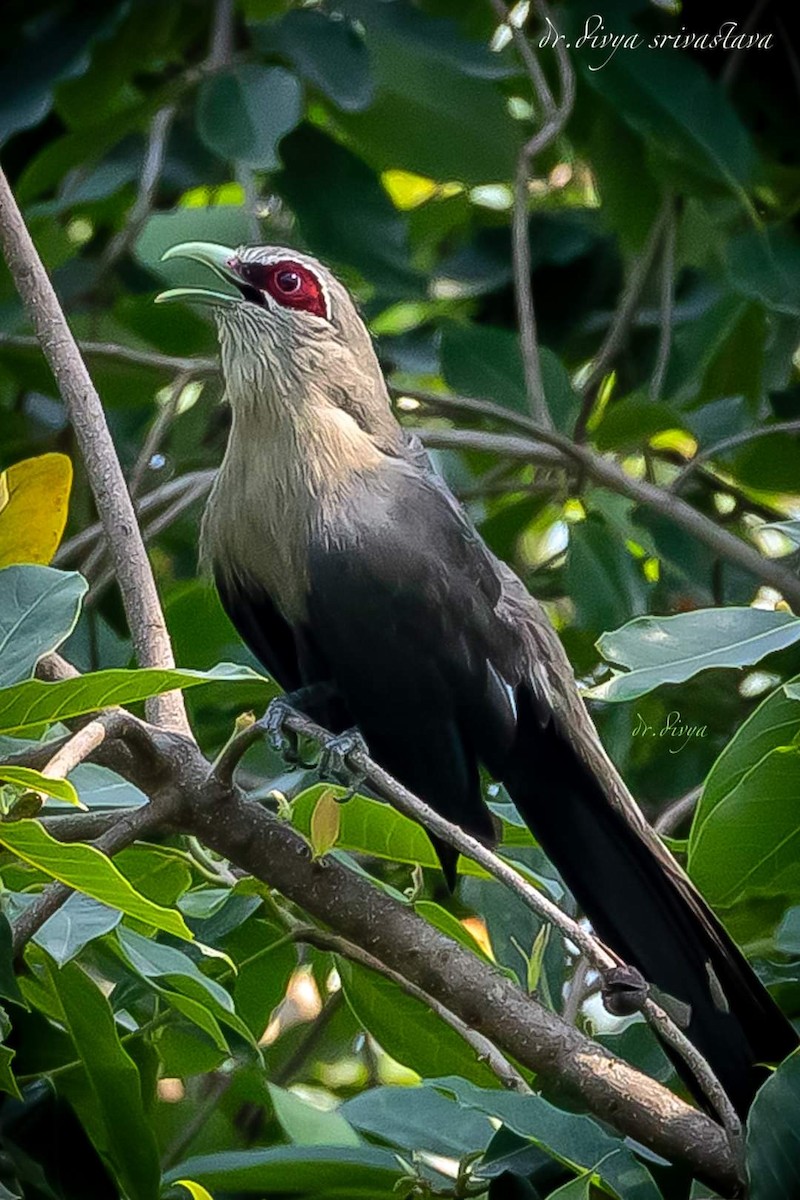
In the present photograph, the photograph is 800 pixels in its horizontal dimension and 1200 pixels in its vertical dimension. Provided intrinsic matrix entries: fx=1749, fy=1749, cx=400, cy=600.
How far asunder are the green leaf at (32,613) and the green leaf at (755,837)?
941 mm

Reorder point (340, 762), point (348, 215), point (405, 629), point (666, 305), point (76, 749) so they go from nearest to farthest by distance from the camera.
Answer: point (76, 749), point (340, 762), point (405, 629), point (348, 215), point (666, 305)

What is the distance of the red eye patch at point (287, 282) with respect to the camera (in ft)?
11.8

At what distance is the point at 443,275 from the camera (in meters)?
4.84

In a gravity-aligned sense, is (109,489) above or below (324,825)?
above

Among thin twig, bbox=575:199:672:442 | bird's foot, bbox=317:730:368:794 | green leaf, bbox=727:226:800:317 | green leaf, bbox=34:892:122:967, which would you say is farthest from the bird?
green leaf, bbox=34:892:122:967

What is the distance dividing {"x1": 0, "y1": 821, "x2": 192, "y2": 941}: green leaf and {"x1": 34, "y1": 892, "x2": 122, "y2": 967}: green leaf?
0.19 metres

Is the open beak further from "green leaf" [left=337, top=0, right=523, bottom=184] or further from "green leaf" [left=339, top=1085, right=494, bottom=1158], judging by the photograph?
"green leaf" [left=339, top=1085, right=494, bottom=1158]

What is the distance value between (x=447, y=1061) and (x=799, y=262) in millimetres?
2150

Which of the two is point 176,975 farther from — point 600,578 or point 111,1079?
point 600,578

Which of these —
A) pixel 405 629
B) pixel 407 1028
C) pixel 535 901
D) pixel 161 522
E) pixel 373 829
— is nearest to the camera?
pixel 535 901

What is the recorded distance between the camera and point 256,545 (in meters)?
3.31

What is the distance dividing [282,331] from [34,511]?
132cm

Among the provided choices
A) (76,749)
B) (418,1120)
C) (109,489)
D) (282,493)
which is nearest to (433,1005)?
(418,1120)

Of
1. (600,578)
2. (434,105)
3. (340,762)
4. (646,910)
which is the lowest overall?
(646,910)
